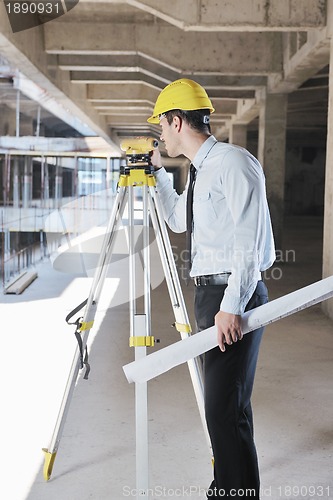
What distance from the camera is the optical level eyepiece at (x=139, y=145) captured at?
9.91ft

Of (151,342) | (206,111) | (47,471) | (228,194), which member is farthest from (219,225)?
(47,471)

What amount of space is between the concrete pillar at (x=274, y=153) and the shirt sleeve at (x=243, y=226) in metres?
10.3

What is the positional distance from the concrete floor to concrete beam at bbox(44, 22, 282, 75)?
4.64 metres

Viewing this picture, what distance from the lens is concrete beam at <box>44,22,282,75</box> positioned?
31.7 ft

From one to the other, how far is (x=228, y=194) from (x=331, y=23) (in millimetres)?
5841

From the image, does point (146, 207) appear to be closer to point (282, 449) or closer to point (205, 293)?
point (205, 293)

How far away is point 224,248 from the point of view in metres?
2.51

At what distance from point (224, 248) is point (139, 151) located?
82 centimetres

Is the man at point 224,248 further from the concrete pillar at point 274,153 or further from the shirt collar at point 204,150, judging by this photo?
the concrete pillar at point 274,153

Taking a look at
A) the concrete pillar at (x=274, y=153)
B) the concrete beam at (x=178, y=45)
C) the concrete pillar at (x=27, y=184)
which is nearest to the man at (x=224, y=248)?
the concrete beam at (x=178, y=45)

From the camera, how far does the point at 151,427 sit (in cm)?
395

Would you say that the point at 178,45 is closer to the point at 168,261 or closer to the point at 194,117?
the point at 168,261

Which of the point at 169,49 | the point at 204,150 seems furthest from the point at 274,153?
the point at 204,150

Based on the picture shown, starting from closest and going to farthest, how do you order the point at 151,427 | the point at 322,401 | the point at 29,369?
the point at 151,427, the point at 322,401, the point at 29,369
